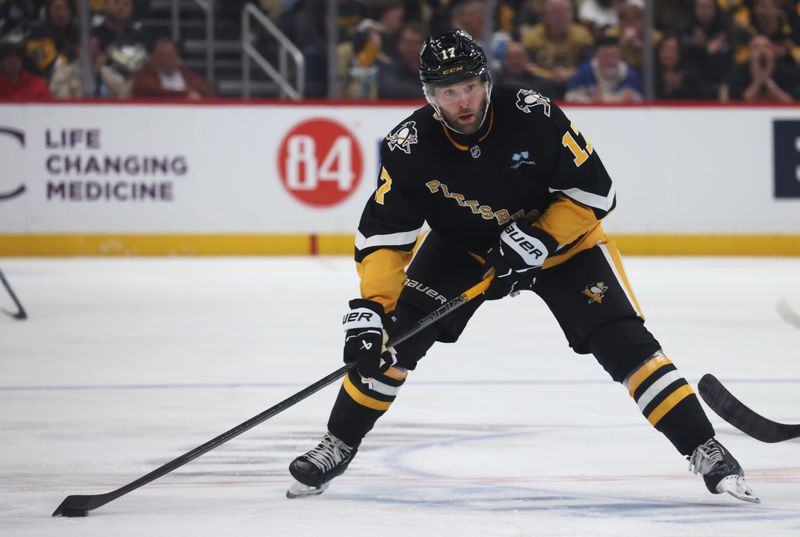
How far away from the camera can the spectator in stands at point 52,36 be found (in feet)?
32.7

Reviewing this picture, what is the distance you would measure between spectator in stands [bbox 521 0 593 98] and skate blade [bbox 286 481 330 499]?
7.38 metres

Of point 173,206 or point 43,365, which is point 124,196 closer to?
point 173,206

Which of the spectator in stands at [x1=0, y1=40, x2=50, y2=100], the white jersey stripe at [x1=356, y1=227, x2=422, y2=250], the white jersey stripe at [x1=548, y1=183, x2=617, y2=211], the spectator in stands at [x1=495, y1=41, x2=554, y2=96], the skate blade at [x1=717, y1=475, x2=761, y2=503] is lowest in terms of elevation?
the spectator in stands at [x1=0, y1=40, x2=50, y2=100]

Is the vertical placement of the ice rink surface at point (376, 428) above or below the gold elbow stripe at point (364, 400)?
below

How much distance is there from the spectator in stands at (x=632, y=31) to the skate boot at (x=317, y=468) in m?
7.52

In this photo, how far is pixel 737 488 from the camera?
10.5ft

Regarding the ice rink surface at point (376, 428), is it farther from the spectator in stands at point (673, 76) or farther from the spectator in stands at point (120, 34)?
the spectator in stands at point (673, 76)

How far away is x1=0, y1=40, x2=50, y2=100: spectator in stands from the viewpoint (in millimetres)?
10109

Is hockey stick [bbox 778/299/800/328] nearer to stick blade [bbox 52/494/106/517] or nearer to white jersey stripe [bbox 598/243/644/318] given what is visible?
white jersey stripe [bbox 598/243/644/318]

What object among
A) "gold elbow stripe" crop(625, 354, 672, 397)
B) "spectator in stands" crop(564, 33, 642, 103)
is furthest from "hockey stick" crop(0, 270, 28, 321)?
"spectator in stands" crop(564, 33, 642, 103)

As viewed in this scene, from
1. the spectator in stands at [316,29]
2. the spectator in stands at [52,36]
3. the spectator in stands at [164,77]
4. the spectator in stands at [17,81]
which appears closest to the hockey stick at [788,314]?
the spectator in stands at [316,29]

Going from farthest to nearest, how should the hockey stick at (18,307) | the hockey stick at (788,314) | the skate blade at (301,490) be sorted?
the hockey stick at (18,307), the hockey stick at (788,314), the skate blade at (301,490)

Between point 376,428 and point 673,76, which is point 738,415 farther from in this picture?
point 673,76

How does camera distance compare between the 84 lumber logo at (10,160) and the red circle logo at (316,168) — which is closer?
the 84 lumber logo at (10,160)
